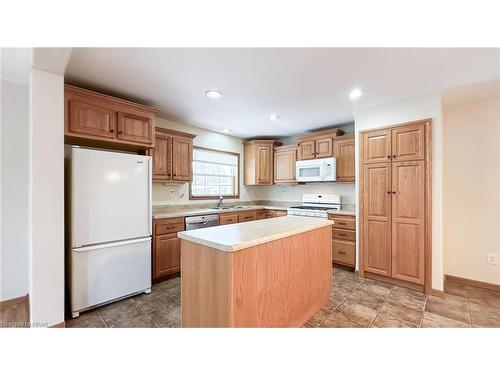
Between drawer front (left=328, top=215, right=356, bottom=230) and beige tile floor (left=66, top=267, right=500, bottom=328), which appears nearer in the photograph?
beige tile floor (left=66, top=267, right=500, bottom=328)

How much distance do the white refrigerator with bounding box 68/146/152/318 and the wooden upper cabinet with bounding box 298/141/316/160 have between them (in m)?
2.75

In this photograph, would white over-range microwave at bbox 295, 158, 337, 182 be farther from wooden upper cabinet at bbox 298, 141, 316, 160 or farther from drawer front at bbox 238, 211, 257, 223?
drawer front at bbox 238, 211, 257, 223

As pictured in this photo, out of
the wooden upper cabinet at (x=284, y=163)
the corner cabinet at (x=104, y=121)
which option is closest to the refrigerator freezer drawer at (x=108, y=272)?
the corner cabinet at (x=104, y=121)

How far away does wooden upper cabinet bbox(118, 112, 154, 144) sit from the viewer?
2.53 m

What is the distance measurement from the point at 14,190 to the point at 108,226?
1.05 m

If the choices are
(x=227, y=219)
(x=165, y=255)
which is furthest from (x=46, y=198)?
(x=227, y=219)

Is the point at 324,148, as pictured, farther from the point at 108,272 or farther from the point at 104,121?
the point at 108,272

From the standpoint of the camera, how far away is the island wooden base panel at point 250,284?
1.37 m

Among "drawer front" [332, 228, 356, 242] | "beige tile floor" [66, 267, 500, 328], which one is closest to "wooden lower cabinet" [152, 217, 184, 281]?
"beige tile floor" [66, 267, 500, 328]

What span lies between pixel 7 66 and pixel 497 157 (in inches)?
208

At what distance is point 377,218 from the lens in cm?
295

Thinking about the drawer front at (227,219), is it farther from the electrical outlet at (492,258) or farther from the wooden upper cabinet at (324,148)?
the electrical outlet at (492,258)

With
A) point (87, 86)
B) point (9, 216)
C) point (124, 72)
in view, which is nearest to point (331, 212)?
point (124, 72)
